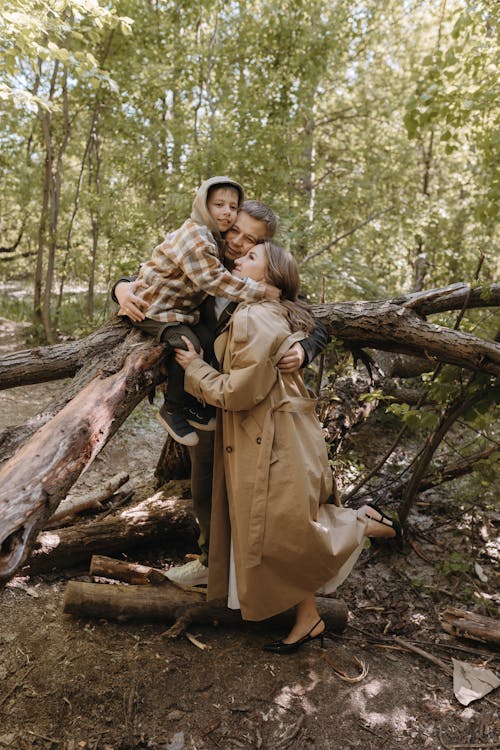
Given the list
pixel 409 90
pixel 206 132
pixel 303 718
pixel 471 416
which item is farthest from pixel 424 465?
pixel 409 90

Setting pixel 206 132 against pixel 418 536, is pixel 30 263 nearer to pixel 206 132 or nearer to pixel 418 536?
pixel 206 132

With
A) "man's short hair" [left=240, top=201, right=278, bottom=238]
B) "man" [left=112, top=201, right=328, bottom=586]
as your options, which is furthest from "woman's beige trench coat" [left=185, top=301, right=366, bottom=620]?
"man's short hair" [left=240, top=201, right=278, bottom=238]

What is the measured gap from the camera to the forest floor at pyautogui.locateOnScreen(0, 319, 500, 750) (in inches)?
96.0

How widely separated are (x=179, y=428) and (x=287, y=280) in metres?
Result: 1.05

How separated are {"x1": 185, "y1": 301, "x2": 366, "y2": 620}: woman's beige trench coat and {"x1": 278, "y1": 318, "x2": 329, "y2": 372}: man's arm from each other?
0.04 metres

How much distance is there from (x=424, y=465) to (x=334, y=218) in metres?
6.69

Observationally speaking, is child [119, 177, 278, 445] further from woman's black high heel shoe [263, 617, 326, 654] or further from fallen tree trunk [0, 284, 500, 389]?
woman's black high heel shoe [263, 617, 326, 654]

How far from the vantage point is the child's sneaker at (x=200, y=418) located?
9.90 ft

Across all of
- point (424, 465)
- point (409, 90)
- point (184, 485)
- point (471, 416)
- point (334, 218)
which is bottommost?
point (184, 485)

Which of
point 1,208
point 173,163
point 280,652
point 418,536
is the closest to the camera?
point 280,652

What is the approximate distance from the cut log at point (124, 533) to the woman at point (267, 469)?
1.17 metres

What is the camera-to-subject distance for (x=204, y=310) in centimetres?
308

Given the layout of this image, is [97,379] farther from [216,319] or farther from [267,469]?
[267,469]

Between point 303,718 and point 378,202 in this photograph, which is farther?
point 378,202
